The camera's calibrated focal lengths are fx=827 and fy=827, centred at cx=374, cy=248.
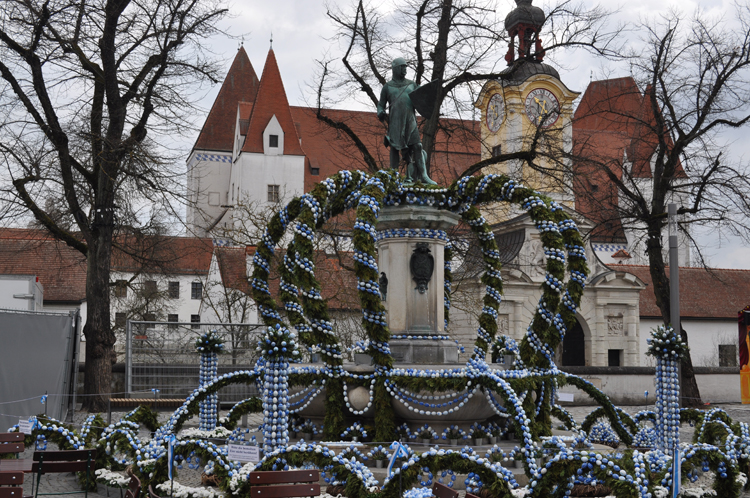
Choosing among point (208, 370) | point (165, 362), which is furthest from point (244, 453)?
point (165, 362)

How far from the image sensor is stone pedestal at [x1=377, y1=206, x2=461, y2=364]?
10797 mm

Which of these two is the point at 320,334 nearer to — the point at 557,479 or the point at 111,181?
the point at 557,479

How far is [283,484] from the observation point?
6.67 metres

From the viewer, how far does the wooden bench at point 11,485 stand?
631 centimetres

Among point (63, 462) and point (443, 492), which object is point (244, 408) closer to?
point (63, 462)

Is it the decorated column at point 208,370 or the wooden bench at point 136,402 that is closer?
the decorated column at point 208,370

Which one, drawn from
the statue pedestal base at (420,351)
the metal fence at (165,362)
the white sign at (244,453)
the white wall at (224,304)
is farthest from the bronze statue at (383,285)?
the white wall at (224,304)

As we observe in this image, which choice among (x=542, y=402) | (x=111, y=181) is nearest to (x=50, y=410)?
(x=111, y=181)

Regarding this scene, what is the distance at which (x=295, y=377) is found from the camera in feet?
31.3

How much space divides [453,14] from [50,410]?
1187 cm

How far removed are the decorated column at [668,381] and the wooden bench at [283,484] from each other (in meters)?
4.59

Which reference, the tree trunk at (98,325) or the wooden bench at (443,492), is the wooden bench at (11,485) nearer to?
the wooden bench at (443,492)

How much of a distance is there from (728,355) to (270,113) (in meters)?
32.7

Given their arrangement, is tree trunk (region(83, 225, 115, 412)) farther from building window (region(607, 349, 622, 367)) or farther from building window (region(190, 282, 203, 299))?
building window (region(190, 282, 203, 299))
